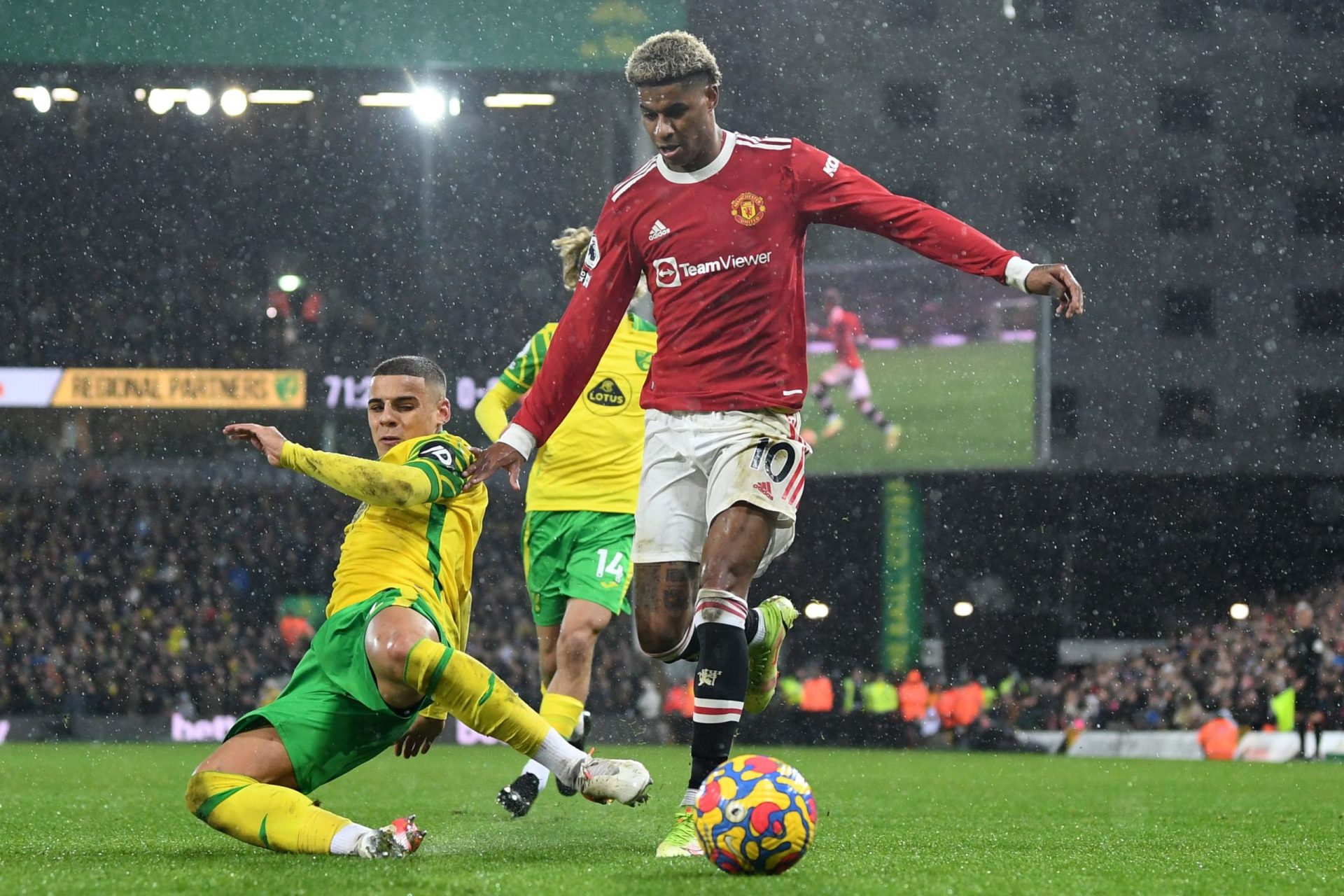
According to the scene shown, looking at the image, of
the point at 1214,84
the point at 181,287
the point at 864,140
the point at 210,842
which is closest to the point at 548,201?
the point at 181,287

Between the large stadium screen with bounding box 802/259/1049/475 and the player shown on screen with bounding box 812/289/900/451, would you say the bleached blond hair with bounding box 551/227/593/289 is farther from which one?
the player shown on screen with bounding box 812/289/900/451

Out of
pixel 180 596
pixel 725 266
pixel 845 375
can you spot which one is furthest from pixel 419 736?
pixel 845 375

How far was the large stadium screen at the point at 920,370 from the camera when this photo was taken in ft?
79.5

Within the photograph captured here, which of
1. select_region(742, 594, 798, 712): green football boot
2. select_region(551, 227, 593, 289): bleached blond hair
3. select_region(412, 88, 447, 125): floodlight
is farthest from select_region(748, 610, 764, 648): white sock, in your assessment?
select_region(412, 88, 447, 125): floodlight

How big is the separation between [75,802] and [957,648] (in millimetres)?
27210

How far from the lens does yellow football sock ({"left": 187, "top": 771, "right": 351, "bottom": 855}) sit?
13.3 feet

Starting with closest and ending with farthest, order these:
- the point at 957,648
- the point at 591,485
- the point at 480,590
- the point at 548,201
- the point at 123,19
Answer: the point at 591,485
the point at 123,19
the point at 480,590
the point at 548,201
the point at 957,648

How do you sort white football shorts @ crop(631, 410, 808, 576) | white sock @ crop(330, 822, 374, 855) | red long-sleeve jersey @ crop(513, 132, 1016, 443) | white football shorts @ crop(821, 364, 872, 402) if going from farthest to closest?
white football shorts @ crop(821, 364, 872, 402) → red long-sleeve jersey @ crop(513, 132, 1016, 443) → white football shorts @ crop(631, 410, 808, 576) → white sock @ crop(330, 822, 374, 855)

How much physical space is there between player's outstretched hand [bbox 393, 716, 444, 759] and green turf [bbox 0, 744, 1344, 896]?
0.95ft

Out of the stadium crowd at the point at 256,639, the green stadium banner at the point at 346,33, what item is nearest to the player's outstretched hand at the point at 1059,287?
the stadium crowd at the point at 256,639

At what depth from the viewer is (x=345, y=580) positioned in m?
4.48

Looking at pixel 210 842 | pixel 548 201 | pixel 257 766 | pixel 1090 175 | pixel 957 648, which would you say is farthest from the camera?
pixel 1090 175

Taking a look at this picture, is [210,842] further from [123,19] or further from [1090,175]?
[1090,175]

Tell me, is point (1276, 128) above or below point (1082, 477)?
above
